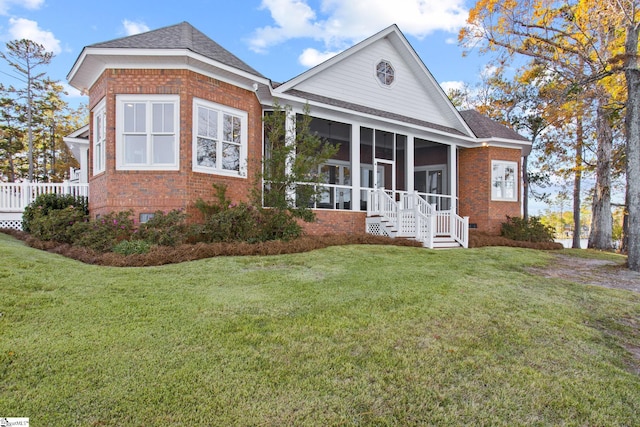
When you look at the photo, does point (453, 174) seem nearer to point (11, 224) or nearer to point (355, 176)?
point (355, 176)

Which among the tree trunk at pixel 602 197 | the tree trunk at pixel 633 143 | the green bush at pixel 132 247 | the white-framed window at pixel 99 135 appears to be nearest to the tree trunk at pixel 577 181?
the tree trunk at pixel 602 197

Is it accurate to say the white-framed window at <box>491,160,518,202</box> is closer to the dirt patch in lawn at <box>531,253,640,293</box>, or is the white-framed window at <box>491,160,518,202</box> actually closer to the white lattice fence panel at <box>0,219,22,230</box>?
the dirt patch in lawn at <box>531,253,640,293</box>

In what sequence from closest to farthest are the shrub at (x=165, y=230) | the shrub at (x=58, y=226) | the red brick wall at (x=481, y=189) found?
1. the shrub at (x=165, y=230)
2. the shrub at (x=58, y=226)
3. the red brick wall at (x=481, y=189)

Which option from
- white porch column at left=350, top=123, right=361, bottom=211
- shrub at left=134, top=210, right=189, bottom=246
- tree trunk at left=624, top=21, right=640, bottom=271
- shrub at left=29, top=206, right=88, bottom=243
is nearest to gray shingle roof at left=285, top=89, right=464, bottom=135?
white porch column at left=350, top=123, right=361, bottom=211

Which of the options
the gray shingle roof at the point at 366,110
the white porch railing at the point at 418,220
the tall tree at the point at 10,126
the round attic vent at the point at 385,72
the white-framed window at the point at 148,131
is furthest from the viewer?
the tall tree at the point at 10,126

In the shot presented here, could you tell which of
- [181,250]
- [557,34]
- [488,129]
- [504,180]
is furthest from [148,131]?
[504,180]

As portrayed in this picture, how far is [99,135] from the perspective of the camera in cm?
1006

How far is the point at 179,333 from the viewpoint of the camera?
3.48 metres

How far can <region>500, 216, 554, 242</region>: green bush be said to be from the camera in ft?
49.6

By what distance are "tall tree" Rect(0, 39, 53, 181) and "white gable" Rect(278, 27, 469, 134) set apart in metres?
20.1

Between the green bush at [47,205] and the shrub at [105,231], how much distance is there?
2.30 m

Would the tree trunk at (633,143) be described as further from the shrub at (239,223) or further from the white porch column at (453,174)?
the shrub at (239,223)

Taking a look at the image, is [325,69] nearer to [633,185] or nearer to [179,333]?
[633,185]

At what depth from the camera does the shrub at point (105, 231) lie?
309 inches
